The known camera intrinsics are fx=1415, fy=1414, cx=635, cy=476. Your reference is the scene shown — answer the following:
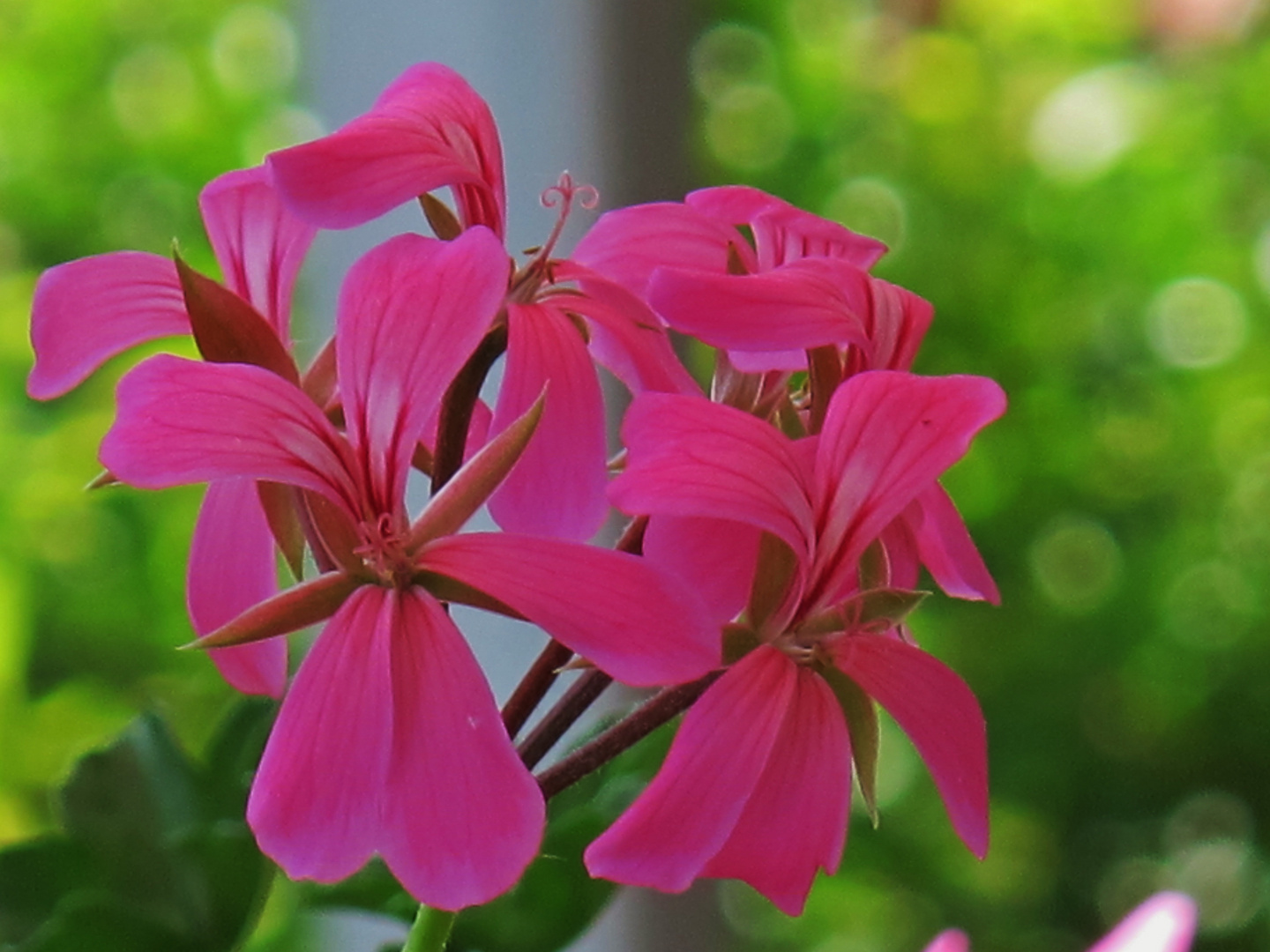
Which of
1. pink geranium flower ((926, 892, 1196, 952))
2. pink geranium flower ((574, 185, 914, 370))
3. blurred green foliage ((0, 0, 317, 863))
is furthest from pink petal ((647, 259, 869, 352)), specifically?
blurred green foliage ((0, 0, 317, 863))

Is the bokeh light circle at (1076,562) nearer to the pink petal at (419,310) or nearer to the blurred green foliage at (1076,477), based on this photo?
the blurred green foliage at (1076,477)

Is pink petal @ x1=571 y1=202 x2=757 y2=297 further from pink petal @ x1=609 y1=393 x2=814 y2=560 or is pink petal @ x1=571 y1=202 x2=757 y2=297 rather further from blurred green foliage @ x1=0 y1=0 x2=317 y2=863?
blurred green foliage @ x1=0 y1=0 x2=317 y2=863

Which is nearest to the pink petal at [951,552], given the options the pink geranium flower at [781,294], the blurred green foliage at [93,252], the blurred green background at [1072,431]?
the pink geranium flower at [781,294]

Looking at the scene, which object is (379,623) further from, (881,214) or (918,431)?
(881,214)

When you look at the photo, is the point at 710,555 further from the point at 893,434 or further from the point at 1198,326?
the point at 1198,326

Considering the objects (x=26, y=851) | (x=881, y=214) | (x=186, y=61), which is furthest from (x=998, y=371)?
(x=26, y=851)
